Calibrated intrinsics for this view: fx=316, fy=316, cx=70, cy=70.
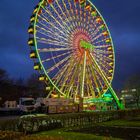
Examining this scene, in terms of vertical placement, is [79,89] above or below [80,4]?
below

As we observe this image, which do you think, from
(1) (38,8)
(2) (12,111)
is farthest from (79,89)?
(1) (38,8)

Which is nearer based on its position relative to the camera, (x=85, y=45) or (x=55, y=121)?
(x=55, y=121)

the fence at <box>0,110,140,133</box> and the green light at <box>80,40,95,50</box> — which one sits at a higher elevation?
the green light at <box>80,40,95,50</box>

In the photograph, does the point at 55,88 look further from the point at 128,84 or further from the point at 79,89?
the point at 128,84

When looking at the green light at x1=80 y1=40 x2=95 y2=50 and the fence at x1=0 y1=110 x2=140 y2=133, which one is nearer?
the fence at x1=0 y1=110 x2=140 y2=133

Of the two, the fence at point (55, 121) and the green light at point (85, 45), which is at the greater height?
the green light at point (85, 45)

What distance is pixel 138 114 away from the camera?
35.2 metres

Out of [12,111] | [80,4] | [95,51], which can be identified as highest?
[80,4]

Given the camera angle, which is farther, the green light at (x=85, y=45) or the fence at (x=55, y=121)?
the green light at (x=85, y=45)

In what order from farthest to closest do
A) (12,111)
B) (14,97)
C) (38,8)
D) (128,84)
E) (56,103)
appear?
(128,84) < (14,97) < (12,111) < (56,103) < (38,8)

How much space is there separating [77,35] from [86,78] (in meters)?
7.10

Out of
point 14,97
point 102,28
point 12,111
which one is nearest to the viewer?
point 12,111

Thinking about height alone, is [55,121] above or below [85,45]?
below

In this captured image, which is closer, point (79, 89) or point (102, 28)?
point (79, 89)
